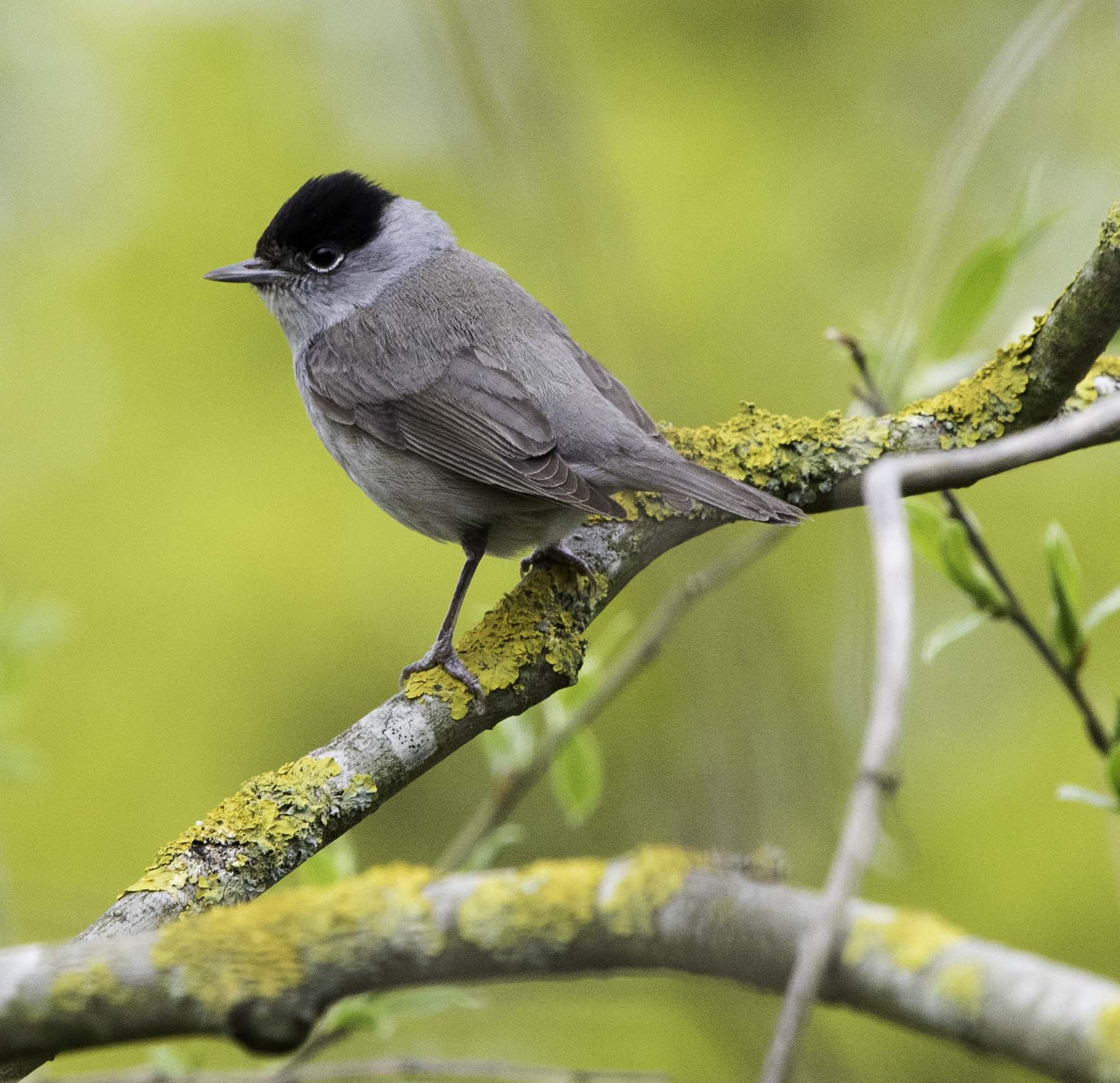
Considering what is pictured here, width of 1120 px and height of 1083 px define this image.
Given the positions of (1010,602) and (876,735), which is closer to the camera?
(876,735)

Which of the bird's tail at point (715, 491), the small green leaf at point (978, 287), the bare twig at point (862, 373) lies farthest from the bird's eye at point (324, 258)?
the small green leaf at point (978, 287)

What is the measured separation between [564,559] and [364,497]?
2.67m

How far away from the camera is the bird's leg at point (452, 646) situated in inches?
115

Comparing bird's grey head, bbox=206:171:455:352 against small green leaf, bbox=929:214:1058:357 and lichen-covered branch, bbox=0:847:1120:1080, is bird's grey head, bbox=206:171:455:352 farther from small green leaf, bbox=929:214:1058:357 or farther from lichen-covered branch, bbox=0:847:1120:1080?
lichen-covered branch, bbox=0:847:1120:1080

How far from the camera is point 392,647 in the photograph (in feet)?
18.6

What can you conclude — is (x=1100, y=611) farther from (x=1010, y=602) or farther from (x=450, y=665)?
(x=450, y=665)

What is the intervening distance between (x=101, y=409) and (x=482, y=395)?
9.79 feet

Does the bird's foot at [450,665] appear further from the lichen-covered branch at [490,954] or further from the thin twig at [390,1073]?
the lichen-covered branch at [490,954]

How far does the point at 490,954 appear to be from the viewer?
57.2 inches

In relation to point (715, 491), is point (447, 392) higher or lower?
higher

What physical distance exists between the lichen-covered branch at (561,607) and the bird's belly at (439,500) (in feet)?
0.52

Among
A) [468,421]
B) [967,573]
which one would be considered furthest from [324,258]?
[967,573]

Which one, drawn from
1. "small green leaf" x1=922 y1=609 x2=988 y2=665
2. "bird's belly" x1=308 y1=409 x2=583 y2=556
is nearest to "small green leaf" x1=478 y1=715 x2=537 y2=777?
"bird's belly" x1=308 y1=409 x2=583 y2=556

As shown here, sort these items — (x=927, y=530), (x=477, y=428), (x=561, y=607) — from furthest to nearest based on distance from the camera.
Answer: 1. (x=477, y=428)
2. (x=561, y=607)
3. (x=927, y=530)
